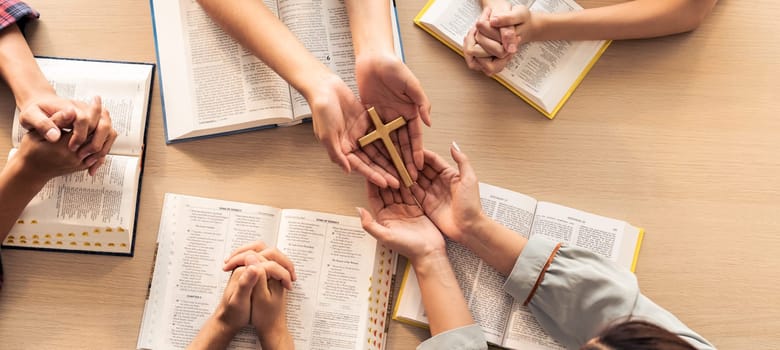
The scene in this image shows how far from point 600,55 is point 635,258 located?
0.39 metres

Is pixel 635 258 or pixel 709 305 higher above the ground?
pixel 635 258

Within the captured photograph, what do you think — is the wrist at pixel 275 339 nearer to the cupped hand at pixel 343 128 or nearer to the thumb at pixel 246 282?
the thumb at pixel 246 282

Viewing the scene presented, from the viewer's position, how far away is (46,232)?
1108 millimetres

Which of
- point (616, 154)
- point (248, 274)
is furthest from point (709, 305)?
point (248, 274)

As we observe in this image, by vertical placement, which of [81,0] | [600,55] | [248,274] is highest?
[81,0]

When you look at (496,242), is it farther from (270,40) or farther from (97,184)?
(97,184)

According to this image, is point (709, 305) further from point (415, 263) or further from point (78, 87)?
point (78, 87)

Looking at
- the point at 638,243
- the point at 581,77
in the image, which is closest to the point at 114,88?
the point at 581,77

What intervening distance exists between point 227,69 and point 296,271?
395 mm

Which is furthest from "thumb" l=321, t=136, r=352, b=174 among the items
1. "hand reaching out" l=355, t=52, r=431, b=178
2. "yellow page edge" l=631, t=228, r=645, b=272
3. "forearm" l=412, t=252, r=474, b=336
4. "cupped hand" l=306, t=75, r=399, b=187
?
"yellow page edge" l=631, t=228, r=645, b=272

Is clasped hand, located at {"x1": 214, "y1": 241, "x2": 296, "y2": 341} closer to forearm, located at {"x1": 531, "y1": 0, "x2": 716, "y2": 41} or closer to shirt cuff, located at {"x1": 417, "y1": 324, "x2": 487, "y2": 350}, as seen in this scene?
shirt cuff, located at {"x1": 417, "y1": 324, "x2": 487, "y2": 350}

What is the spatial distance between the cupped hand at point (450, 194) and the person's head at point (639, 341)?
322 mm

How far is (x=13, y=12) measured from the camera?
3.65ft

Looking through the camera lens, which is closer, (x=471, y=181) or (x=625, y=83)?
(x=471, y=181)
